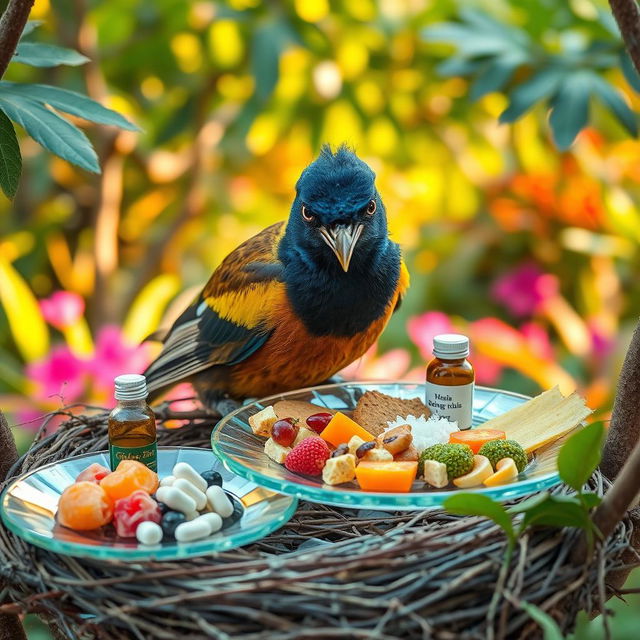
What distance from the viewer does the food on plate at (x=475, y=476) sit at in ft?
6.52

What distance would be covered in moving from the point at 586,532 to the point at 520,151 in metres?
3.00

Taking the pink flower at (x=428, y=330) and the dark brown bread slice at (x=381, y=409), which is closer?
the dark brown bread slice at (x=381, y=409)

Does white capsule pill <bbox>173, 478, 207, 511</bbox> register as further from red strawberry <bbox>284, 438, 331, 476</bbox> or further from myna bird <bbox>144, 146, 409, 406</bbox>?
myna bird <bbox>144, 146, 409, 406</bbox>

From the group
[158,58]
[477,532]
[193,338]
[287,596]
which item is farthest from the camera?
[158,58]

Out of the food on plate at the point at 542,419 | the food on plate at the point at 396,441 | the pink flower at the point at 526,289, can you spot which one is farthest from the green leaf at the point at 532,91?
the pink flower at the point at 526,289

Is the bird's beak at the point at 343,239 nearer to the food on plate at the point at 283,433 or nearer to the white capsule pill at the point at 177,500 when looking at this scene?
the food on plate at the point at 283,433

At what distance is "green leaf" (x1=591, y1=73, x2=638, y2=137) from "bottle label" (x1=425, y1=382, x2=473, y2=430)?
0.93 meters

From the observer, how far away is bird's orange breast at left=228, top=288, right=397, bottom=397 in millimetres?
2549

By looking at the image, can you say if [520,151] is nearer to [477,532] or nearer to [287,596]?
[477,532]

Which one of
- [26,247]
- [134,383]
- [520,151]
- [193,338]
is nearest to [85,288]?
[26,247]

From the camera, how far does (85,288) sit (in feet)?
14.7

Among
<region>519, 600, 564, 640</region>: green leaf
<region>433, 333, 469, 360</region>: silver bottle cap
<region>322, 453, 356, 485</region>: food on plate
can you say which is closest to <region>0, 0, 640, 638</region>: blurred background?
<region>433, 333, 469, 360</region>: silver bottle cap

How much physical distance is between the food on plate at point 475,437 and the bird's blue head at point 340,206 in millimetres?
494

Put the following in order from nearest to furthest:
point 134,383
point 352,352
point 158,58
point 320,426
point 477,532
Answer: point 477,532, point 134,383, point 320,426, point 352,352, point 158,58
